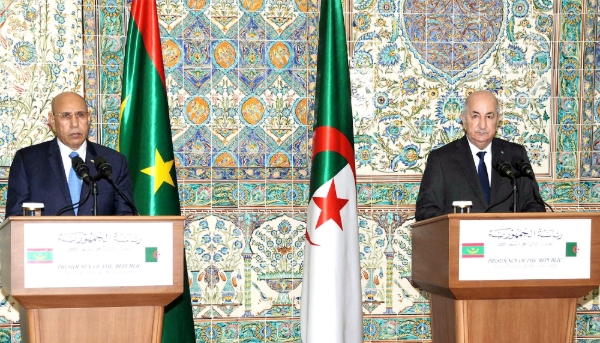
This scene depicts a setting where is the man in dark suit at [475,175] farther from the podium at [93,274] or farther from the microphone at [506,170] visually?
the podium at [93,274]

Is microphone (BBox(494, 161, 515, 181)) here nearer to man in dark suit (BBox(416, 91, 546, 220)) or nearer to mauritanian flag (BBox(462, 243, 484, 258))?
mauritanian flag (BBox(462, 243, 484, 258))

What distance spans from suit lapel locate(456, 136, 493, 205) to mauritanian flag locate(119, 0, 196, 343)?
5.18ft

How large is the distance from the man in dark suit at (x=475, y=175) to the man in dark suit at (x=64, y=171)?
1565mm

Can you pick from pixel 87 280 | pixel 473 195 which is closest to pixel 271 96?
pixel 473 195

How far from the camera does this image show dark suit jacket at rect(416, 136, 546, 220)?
4465 mm

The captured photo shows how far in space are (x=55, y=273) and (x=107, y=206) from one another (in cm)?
85

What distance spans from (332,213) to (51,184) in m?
1.53

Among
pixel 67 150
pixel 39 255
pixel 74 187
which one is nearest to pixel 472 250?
pixel 39 255

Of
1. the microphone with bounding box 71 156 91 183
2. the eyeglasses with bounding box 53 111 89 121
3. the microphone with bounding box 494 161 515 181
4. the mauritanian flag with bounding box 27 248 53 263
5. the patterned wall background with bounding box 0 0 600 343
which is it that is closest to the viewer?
the mauritanian flag with bounding box 27 248 53 263

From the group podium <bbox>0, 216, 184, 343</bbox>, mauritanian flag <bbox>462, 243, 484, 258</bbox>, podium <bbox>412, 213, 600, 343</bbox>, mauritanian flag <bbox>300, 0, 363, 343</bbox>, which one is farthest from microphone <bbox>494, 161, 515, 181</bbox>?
podium <bbox>0, 216, 184, 343</bbox>

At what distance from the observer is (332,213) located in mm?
4840

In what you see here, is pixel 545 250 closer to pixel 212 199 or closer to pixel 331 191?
Answer: pixel 331 191

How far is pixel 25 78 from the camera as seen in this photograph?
522 centimetres

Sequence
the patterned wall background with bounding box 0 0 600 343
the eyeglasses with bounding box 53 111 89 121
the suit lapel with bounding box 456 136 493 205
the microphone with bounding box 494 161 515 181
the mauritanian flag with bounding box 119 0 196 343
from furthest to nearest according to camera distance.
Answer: the patterned wall background with bounding box 0 0 600 343
the mauritanian flag with bounding box 119 0 196 343
the suit lapel with bounding box 456 136 493 205
the eyeglasses with bounding box 53 111 89 121
the microphone with bounding box 494 161 515 181
